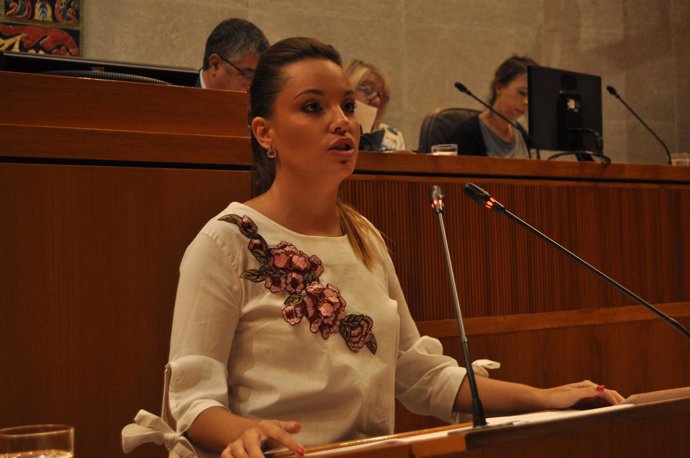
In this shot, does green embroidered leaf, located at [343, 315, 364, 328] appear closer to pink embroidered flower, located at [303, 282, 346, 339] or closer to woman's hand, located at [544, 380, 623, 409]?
pink embroidered flower, located at [303, 282, 346, 339]

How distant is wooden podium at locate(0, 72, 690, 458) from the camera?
1785mm

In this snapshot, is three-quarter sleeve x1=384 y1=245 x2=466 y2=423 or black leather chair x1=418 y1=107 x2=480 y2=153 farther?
black leather chair x1=418 y1=107 x2=480 y2=153

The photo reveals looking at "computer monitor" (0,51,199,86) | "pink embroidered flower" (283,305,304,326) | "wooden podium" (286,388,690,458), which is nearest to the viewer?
"wooden podium" (286,388,690,458)

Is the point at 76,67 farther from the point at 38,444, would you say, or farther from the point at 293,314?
the point at 38,444

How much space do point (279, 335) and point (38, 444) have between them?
46 centimetres

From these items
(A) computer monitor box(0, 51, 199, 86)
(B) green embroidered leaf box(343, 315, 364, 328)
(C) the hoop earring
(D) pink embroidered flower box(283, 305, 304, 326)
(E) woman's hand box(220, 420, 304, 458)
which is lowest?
(E) woman's hand box(220, 420, 304, 458)

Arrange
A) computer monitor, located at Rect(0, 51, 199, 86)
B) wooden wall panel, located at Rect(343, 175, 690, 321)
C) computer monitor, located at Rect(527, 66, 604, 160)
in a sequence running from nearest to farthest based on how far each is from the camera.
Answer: computer monitor, located at Rect(0, 51, 199, 86), wooden wall panel, located at Rect(343, 175, 690, 321), computer monitor, located at Rect(527, 66, 604, 160)

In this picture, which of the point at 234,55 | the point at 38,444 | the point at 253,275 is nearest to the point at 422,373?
the point at 253,275

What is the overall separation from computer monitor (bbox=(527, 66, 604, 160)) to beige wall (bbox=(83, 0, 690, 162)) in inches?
83.3

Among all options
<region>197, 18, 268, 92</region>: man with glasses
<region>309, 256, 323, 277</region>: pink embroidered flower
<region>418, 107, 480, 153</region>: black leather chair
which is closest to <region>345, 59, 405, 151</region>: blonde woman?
<region>418, 107, 480, 153</region>: black leather chair

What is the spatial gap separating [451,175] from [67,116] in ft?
3.65

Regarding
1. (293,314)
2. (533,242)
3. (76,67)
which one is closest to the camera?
(293,314)

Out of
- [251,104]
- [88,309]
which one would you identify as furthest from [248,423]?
[251,104]

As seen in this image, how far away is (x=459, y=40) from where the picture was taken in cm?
594
